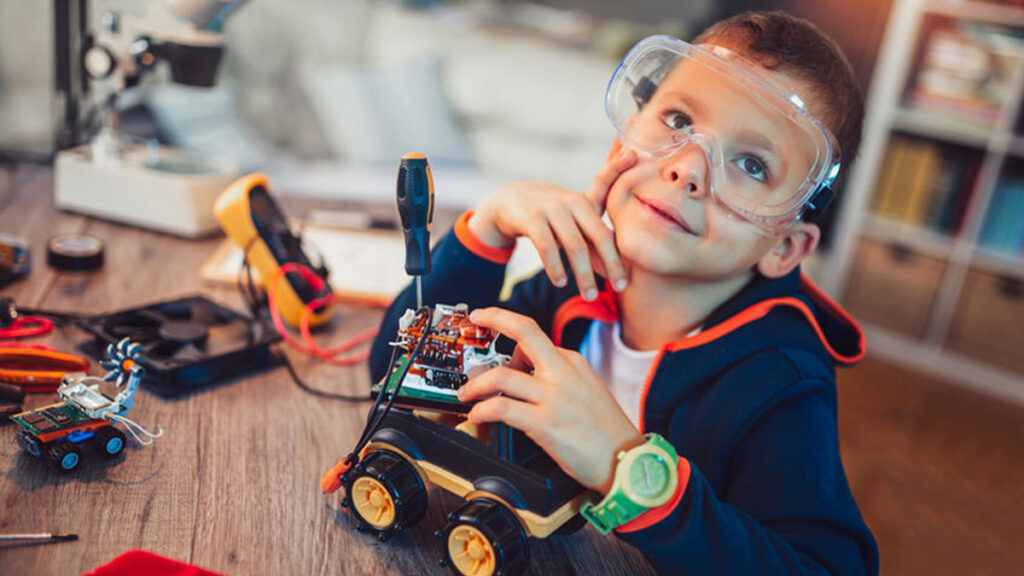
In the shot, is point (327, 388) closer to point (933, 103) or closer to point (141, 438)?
point (141, 438)

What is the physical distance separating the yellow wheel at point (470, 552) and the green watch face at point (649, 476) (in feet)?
0.42

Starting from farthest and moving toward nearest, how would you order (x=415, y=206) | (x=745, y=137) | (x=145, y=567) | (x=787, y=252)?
(x=787, y=252), (x=745, y=137), (x=415, y=206), (x=145, y=567)

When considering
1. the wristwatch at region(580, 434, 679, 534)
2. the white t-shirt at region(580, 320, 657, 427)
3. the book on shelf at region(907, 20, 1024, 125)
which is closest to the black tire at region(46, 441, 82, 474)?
the wristwatch at region(580, 434, 679, 534)

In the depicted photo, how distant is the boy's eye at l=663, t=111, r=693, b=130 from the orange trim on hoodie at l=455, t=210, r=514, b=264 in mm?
243

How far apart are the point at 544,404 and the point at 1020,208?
124 inches

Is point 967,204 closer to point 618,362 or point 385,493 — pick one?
point 618,362

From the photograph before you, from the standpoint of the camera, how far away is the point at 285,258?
108cm

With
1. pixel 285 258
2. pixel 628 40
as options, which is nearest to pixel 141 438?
pixel 285 258

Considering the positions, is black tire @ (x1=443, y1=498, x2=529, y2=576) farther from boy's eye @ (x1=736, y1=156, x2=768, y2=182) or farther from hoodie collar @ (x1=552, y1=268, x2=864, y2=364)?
boy's eye @ (x1=736, y1=156, x2=768, y2=182)

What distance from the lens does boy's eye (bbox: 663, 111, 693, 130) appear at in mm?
877

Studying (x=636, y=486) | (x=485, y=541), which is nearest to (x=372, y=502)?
(x=485, y=541)

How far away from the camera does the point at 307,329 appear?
1057 millimetres

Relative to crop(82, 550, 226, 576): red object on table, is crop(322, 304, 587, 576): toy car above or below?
above

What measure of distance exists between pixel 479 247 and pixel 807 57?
0.43 meters
